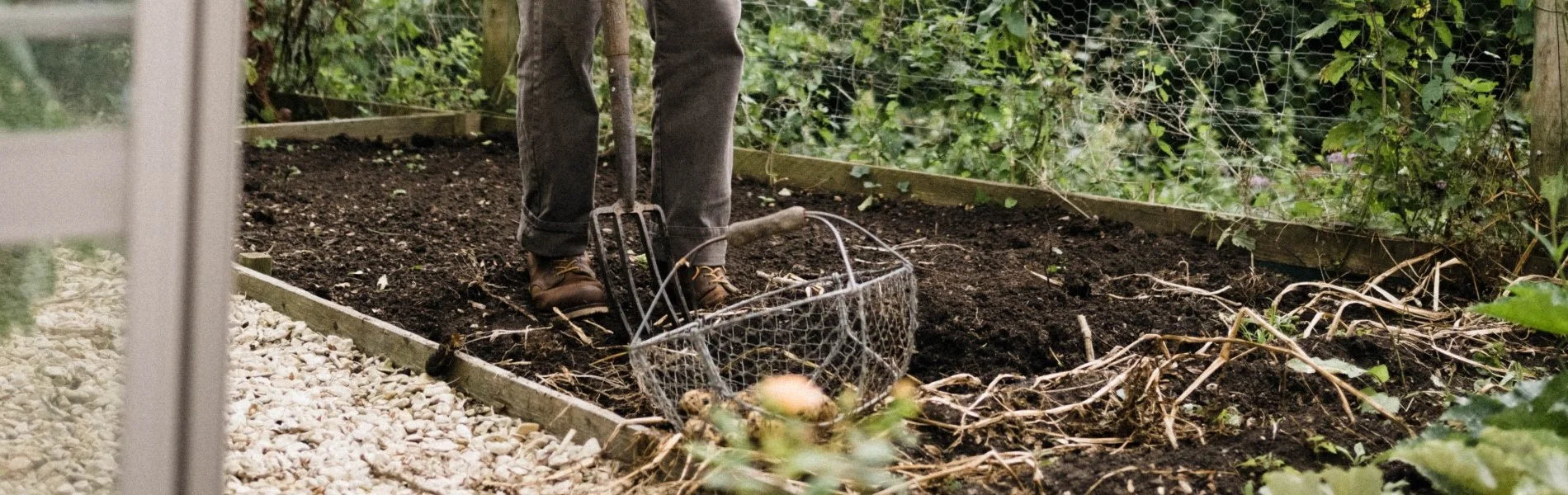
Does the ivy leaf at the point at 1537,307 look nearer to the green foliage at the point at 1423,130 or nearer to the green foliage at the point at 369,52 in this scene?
the green foliage at the point at 1423,130

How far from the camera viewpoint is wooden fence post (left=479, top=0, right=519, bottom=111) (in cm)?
550

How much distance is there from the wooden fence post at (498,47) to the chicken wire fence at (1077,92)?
0.18 feet

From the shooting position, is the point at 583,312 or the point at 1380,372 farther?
the point at 583,312

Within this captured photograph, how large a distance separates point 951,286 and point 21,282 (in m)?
2.10

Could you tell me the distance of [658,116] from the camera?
2.74m

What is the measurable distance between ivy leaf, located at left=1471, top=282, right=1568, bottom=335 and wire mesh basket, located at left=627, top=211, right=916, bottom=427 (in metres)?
0.77

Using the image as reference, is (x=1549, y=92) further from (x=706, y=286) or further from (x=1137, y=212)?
(x=706, y=286)

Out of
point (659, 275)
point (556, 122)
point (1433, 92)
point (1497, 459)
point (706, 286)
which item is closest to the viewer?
point (1497, 459)

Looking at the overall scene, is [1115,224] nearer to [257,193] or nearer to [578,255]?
[578,255]

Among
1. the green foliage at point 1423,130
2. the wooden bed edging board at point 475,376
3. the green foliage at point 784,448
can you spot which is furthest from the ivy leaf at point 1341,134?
the wooden bed edging board at point 475,376

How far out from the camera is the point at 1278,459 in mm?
1736

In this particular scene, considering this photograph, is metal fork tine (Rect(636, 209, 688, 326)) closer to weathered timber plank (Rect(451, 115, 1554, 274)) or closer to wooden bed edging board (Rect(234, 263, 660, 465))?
wooden bed edging board (Rect(234, 263, 660, 465))

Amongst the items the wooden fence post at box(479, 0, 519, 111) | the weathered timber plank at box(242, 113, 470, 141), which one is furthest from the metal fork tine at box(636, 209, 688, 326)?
the wooden fence post at box(479, 0, 519, 111)


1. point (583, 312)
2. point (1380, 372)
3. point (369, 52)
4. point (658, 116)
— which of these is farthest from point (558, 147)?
point (369, 52)
